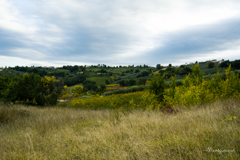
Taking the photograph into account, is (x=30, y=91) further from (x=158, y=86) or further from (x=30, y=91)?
(x=158, y=86)

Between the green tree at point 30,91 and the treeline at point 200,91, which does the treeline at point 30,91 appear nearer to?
the green tree at point 30,91

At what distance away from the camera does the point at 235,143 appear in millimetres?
2566

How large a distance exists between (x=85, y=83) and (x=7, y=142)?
3746 inches

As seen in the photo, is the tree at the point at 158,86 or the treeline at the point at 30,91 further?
the treeline at the point at 30,91

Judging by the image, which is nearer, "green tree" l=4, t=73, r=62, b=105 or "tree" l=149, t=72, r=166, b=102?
"tree" l=149, t=72, r=166, b=102

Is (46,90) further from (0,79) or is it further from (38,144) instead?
(38,144)

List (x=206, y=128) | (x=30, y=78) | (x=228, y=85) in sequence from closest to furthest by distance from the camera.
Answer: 1. (x=206, y=128)
2. (x=228, y=85)
3. (x=30, y=78)

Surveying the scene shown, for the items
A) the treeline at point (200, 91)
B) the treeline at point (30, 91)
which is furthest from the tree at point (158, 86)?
the treeline at point (30, 91)

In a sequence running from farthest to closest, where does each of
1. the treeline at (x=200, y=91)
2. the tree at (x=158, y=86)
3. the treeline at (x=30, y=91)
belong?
Result: the treeline at (x=30, y=91), the tree at (x=158, y=86), the treeline at (x=200, y=91)

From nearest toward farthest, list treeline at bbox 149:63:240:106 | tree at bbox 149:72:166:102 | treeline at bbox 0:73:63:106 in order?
treeline at bbox 149:63:240:106 → tree at bbox 149:72:166:102 → treeline at bbox 0:73:63:106

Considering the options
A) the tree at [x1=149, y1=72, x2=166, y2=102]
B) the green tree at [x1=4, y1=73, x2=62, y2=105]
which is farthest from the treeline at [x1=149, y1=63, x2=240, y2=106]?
the green tree at [x1=4, y1=73, x2=62, y2=105]

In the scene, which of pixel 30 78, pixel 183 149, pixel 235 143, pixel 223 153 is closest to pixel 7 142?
pixel 183 149

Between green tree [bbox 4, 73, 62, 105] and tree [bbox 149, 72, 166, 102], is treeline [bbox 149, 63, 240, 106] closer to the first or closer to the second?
tree [bbox 149, 72, 166, 102]

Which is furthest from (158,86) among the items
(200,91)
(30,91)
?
(30,91)
